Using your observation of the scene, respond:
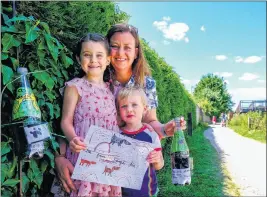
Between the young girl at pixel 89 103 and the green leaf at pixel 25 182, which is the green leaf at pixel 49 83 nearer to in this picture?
the young girl at pixel 89 103

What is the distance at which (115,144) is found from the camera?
6.23ft

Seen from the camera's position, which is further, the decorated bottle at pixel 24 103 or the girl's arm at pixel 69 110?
the girl's arm at pixel 69 110

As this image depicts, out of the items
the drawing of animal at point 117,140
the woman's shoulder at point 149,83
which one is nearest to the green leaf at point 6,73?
the drawing of animal at point 117,140

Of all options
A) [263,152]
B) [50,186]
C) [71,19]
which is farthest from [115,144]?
[263,152]

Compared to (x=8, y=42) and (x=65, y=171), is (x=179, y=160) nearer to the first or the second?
(x=65, y=171)

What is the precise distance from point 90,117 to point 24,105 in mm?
438

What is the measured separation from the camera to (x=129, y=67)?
7.77ft

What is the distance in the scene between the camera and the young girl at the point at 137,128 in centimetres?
213

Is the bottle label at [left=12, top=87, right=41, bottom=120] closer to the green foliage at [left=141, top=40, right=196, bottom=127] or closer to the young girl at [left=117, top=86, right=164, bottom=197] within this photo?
the young girl at [left=117, top=86, right=164, bottom=197]

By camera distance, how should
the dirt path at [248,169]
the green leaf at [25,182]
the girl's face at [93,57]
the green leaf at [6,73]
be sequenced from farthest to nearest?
1. the dirt path at [248,169]
2. the girl's face at [93,57]
3. the green leaf at [25,182]
4. the green leaf at [6,73]

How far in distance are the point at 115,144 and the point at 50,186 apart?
60 cm

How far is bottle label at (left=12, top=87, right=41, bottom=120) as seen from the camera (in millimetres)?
1641

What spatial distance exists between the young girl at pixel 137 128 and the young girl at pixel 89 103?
0.29ft

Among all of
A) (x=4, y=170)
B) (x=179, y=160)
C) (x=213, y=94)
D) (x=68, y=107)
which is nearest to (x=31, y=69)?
(x=68, y=107)
